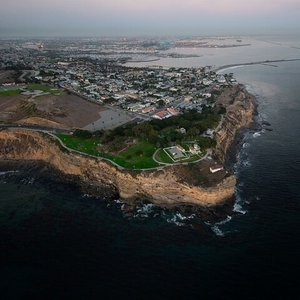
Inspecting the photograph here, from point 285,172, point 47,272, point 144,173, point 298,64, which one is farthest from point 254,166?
point 298,64

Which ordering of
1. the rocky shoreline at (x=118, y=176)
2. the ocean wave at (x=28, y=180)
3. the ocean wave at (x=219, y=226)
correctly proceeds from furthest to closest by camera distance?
the ocean wave at (x=28, y=180)
the rocky shoreline at (x=118, y=176)
the ocean wave at (x=219, y=226)

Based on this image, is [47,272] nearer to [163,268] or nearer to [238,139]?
[163,268]

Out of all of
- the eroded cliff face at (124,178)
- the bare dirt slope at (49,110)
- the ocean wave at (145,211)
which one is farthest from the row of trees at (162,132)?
the ocean wave at (145,211)

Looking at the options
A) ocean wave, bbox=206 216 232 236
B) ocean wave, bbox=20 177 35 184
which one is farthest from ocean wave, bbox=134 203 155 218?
ocean wave, bbox=20 177 35 184

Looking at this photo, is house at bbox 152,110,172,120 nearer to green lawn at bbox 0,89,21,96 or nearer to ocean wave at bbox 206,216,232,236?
green lawn at bbox 0,89,21,96

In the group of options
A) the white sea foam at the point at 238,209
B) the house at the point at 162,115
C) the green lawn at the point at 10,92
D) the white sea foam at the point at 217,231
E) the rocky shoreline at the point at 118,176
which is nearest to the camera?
the white sea foam at the point at 217,231

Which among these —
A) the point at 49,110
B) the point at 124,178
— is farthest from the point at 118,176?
the point at 49,110

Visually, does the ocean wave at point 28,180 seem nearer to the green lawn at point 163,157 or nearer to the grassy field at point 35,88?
the green lawn at point 163,157
